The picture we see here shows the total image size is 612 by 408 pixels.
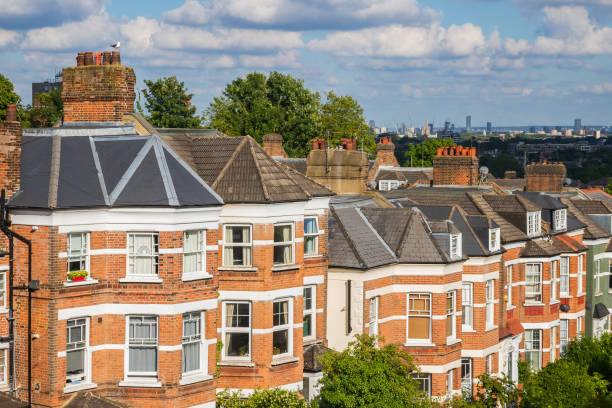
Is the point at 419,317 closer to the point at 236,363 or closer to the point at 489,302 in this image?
the point at 489,302

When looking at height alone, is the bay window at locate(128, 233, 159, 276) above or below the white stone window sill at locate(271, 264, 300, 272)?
above

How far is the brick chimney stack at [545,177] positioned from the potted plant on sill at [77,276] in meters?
40.1

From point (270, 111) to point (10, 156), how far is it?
58.1 meters

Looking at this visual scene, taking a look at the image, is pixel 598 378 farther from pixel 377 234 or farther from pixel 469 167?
pixel 469 167

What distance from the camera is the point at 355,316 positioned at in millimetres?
34781

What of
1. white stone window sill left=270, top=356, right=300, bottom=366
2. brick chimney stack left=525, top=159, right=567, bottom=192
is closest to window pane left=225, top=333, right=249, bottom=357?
white stone window sill left=270, top=356, right=300, bottom=366

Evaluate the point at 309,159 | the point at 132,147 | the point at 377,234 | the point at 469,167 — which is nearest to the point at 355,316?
the point at 377,234

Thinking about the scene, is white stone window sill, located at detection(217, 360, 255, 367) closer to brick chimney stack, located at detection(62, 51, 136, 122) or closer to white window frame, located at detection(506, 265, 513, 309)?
brick chimney stack, located at detection(62, 51, 136, 122)

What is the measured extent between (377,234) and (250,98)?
51168 millimetres

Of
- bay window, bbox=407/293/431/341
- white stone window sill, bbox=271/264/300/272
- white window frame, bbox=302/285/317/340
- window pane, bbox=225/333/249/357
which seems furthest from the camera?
bay window, bbox=407/293/431/341

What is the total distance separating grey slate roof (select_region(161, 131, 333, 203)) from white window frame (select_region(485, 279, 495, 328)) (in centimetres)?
1084

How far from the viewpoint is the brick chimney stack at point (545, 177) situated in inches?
2429

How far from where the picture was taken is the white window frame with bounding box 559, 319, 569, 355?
51281 millimetres

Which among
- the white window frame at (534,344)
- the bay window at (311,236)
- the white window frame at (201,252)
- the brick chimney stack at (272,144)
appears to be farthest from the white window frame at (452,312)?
the brick chimney stack at (272,144)
